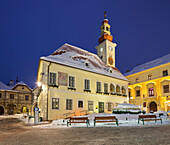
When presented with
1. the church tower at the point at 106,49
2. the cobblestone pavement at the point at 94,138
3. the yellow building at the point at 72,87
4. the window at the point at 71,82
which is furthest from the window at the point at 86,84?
the cobblestone pavement at the point at 94,138

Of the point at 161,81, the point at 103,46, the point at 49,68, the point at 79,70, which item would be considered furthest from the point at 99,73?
the point at 161,81

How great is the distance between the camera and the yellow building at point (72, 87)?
1988 cm

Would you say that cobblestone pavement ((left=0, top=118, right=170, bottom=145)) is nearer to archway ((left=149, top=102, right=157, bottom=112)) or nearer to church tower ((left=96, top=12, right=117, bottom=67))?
church tower ((left=96, top=12, right=117, bottom=67))

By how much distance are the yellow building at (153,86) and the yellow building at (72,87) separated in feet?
29.1

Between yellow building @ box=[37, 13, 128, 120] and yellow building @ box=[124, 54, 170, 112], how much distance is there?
8.88 m

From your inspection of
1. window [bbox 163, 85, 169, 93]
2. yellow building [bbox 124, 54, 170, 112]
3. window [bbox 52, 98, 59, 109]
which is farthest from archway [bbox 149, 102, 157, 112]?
window [bbox 52, 98, 59, 109]

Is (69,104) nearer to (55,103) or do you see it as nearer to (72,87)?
(55,103)

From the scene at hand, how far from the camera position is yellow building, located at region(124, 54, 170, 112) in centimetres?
3306

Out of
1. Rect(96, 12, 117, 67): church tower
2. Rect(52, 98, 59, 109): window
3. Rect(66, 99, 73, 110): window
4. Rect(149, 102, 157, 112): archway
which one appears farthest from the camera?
Rect(96, 12, 117, 67): church tower

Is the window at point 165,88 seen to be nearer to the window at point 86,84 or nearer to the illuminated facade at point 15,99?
the window at point 86,84

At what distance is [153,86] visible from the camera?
35781 mm

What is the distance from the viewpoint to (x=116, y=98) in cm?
2925

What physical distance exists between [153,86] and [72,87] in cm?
2292

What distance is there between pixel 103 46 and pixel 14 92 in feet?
95.5
